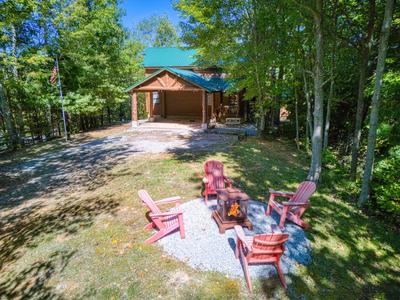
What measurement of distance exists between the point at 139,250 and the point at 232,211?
1848 mm

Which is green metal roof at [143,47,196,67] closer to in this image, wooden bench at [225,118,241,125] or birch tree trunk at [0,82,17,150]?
wooden bench at [225,118,241,125]

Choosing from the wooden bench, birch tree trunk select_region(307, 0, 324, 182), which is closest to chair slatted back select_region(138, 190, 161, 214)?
birch tree trunk select_region(307, 0, 324, 182)

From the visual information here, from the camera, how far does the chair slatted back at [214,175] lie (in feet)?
20.2

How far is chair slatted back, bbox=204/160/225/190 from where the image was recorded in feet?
20.2

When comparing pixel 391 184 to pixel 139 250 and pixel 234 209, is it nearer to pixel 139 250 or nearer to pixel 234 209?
pixel 234 209

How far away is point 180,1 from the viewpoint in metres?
14.3

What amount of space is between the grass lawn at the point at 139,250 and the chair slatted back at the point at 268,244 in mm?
420

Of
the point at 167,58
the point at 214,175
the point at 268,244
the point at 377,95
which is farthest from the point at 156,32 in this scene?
the point at 268,244

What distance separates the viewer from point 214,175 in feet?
20.4

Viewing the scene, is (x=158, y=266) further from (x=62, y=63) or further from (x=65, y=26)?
(x=65, y=26)

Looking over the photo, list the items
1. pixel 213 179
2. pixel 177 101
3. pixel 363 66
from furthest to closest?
pixel 177 101
pixel 363 66
pixel 213 179

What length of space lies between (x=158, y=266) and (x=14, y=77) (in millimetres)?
13294

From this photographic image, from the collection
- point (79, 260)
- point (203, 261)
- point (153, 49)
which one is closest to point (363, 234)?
point (203, 261)

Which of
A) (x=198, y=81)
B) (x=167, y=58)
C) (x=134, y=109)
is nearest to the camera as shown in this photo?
(x=198, y=81)
